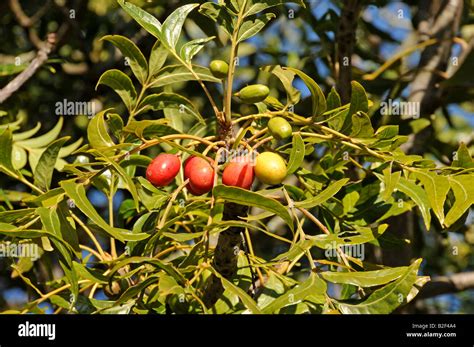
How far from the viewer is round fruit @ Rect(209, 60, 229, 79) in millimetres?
1246

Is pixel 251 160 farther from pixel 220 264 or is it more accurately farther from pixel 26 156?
pixel 26 156

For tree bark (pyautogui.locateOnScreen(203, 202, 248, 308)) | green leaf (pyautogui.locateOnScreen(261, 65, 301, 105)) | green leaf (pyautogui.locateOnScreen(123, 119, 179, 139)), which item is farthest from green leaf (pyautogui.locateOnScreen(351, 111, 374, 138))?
green leaf (pyautogui.locateOnScreen(123, 119, 179, 139))

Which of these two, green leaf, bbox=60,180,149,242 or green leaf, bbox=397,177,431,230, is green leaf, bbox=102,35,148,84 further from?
green leaf, bbox=397,177,431,230

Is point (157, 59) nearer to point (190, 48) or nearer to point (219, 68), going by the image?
point (190, 48)

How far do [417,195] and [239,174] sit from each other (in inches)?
12.3

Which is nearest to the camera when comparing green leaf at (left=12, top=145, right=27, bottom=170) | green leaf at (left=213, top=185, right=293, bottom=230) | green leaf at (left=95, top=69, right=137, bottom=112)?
green leaf at (left=213, top=185, right=293, bottom=230)

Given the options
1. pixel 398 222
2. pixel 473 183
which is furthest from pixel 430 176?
pixel 398 222

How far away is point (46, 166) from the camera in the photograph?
1435 mm

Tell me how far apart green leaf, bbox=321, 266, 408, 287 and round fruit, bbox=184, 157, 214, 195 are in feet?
0.80

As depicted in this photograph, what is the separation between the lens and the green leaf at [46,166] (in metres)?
1.41

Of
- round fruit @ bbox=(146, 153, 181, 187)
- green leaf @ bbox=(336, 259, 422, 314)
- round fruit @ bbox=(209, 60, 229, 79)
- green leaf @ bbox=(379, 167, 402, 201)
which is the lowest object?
green leaf @ bbox=(336, 259, 422, 314)

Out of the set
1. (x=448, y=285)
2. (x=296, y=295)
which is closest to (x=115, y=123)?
(x=296, y=295)

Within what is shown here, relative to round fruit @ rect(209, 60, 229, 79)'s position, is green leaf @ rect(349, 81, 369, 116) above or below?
below
